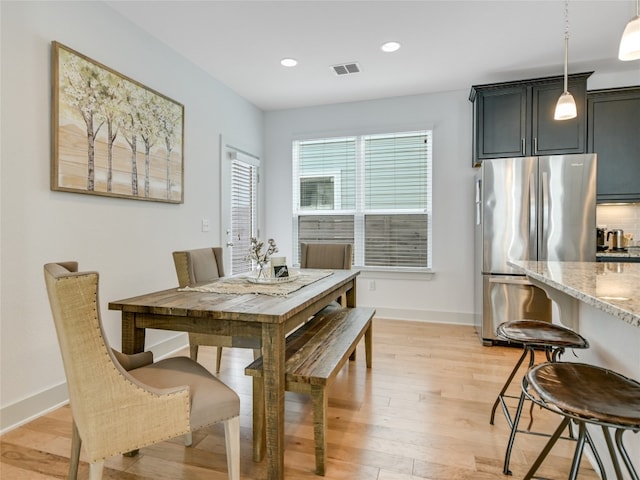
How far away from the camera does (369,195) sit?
4.73 m

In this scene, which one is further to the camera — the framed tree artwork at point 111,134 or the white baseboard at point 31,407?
the framed tree artwork at point 111,134

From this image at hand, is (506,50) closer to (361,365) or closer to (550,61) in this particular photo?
(550,61)

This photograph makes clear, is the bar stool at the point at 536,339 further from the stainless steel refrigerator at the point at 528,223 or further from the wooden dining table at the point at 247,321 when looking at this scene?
the stainless steel refrigerator at the point at 528,223

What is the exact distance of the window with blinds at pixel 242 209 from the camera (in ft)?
14.2

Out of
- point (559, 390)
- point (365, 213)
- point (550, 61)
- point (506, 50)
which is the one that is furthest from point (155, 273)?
point (550, 61)

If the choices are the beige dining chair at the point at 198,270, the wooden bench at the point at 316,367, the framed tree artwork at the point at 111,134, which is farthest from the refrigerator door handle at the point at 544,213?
the framed tree artwork at the point at 111,134

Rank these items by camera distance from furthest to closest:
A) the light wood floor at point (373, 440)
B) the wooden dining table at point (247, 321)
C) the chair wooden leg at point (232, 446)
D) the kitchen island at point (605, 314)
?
the light wood floor at point (373, 440)
the wooden dining table at point (247, 321)
the chair wooden leg at point (232, 446)
the kitchen island at point (605, 314)

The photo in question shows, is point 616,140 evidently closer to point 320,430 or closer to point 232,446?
point 320,430

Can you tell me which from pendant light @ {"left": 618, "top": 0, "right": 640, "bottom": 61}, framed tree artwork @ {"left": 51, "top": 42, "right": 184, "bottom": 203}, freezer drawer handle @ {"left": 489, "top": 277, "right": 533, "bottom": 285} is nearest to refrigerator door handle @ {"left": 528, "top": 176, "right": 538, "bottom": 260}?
freezer drawer handle @ {"left": 489, "top": 277, "right": 533, "bottom": 285}

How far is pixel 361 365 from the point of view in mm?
3035

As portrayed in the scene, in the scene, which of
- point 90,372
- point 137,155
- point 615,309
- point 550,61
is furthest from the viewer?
point 550,61

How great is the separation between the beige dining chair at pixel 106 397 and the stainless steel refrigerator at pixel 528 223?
301cm

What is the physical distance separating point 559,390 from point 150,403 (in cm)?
133

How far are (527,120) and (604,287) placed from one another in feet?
9.66
